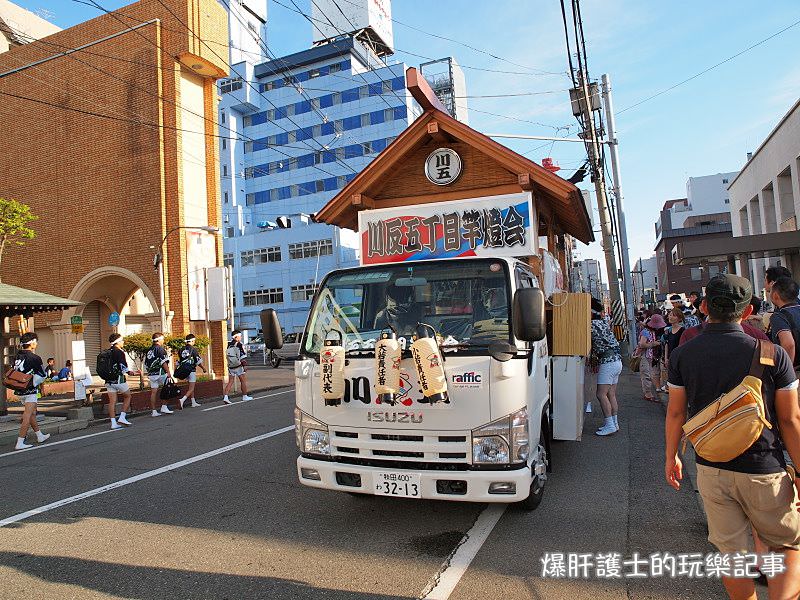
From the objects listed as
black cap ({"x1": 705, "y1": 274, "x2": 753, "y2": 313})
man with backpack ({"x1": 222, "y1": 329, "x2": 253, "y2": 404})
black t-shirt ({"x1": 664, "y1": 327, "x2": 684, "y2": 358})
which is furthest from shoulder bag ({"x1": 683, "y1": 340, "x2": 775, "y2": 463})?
man with backpack ({"x1": 222, "y1": 329, "x2": 253, "y2": 404})

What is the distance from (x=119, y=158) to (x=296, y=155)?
37.8m

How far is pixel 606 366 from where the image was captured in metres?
7.60

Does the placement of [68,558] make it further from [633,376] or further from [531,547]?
[633,376]

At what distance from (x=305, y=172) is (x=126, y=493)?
52.7 m

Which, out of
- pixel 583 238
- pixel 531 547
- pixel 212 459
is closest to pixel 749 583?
pixel 531 547

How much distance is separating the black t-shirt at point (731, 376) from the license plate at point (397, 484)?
6.29ft

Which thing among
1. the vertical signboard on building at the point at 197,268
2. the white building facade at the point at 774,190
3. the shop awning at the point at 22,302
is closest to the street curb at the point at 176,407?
the shop awning at the point at 22,302

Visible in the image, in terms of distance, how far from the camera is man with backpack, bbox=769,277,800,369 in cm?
435

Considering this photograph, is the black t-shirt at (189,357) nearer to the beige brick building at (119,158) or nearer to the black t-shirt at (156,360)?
the black t-shirt at (156,360)

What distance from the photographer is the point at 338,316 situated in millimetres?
5012

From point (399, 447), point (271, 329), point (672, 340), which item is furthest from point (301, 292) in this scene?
point (399, 447)

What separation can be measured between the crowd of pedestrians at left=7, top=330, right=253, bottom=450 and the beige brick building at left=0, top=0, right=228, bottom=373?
6027 mm

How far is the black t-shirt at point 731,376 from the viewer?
2717mm

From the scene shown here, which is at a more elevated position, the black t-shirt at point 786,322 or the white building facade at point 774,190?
the white building facade at point 774,190
